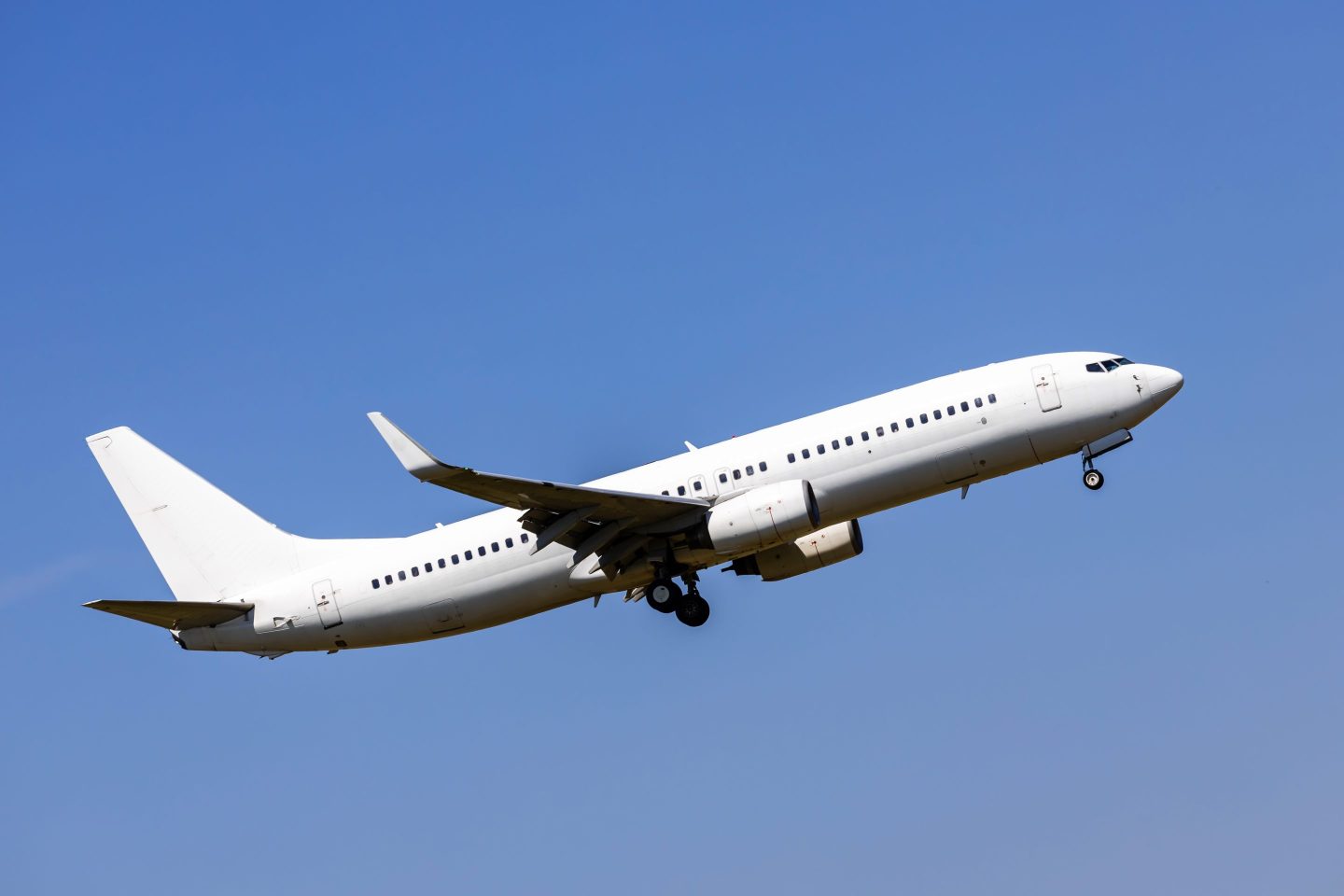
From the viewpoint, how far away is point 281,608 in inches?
1811

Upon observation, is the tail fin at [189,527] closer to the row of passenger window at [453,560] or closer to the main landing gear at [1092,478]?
the row of passenger window at [453,560]

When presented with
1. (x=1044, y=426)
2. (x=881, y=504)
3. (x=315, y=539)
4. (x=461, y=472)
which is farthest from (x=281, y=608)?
(x=1044, y=426)

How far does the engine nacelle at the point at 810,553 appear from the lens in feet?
154

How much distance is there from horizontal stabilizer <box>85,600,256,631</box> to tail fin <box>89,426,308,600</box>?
143 cm

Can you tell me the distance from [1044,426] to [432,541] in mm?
17163

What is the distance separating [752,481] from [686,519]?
6.91 feet

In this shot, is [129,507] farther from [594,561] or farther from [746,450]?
[746,450]

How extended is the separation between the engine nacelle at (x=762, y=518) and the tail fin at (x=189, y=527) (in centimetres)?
1307

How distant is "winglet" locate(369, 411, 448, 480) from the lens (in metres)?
38.0

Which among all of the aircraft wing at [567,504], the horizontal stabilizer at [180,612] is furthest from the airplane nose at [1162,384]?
the horizontal stabilizer at [180,612]

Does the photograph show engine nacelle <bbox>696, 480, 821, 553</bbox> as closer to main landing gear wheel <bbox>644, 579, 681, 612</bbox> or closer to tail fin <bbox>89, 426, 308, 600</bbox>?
main landing gear wheel <bbox>644, 579, 681, 612</bbox>

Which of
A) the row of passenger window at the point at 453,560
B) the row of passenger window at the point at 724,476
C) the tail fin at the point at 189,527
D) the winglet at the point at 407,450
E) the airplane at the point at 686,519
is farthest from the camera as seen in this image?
the tail fin at the point at 189,527

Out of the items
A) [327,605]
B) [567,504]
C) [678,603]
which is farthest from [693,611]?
[327,605]

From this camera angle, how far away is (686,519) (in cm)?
4322
